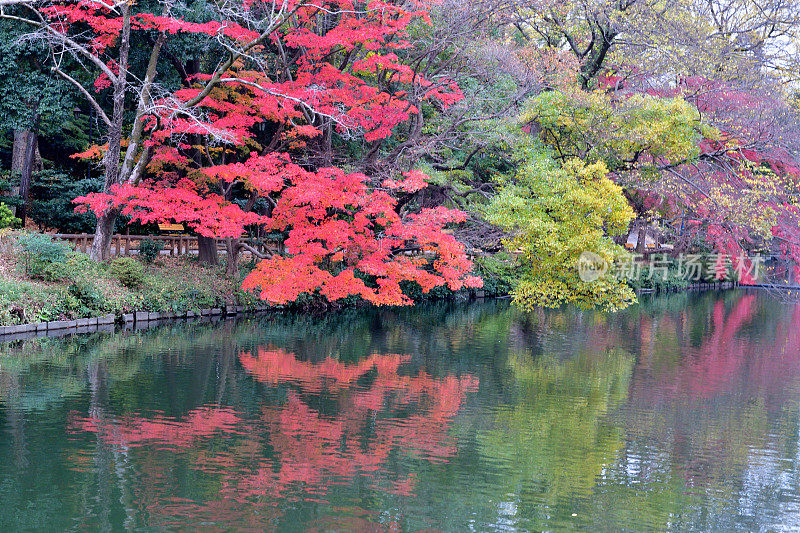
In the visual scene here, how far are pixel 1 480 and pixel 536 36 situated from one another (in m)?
25.0

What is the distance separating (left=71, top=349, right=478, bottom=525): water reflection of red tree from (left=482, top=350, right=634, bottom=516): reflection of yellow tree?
0.93 metres

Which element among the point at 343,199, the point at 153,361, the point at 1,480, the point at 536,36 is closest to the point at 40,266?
the point at 153,361

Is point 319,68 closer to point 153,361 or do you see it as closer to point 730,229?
point 153,361

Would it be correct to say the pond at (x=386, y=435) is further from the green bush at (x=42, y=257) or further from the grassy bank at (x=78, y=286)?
the green bush at (x=42, y=257)

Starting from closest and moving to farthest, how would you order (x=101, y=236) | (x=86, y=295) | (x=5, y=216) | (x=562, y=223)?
(x=86, y=295), (x=562, y=223), (x=101, y=236), (x=5, y=216)

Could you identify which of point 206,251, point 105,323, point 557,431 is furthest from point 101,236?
point 557,431

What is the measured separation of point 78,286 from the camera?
64.7 ft

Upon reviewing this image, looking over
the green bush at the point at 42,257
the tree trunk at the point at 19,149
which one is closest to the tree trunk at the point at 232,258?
the green bush at the point at 42,257

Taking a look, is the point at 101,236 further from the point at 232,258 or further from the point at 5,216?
the point at 232,258

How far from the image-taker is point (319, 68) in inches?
930
